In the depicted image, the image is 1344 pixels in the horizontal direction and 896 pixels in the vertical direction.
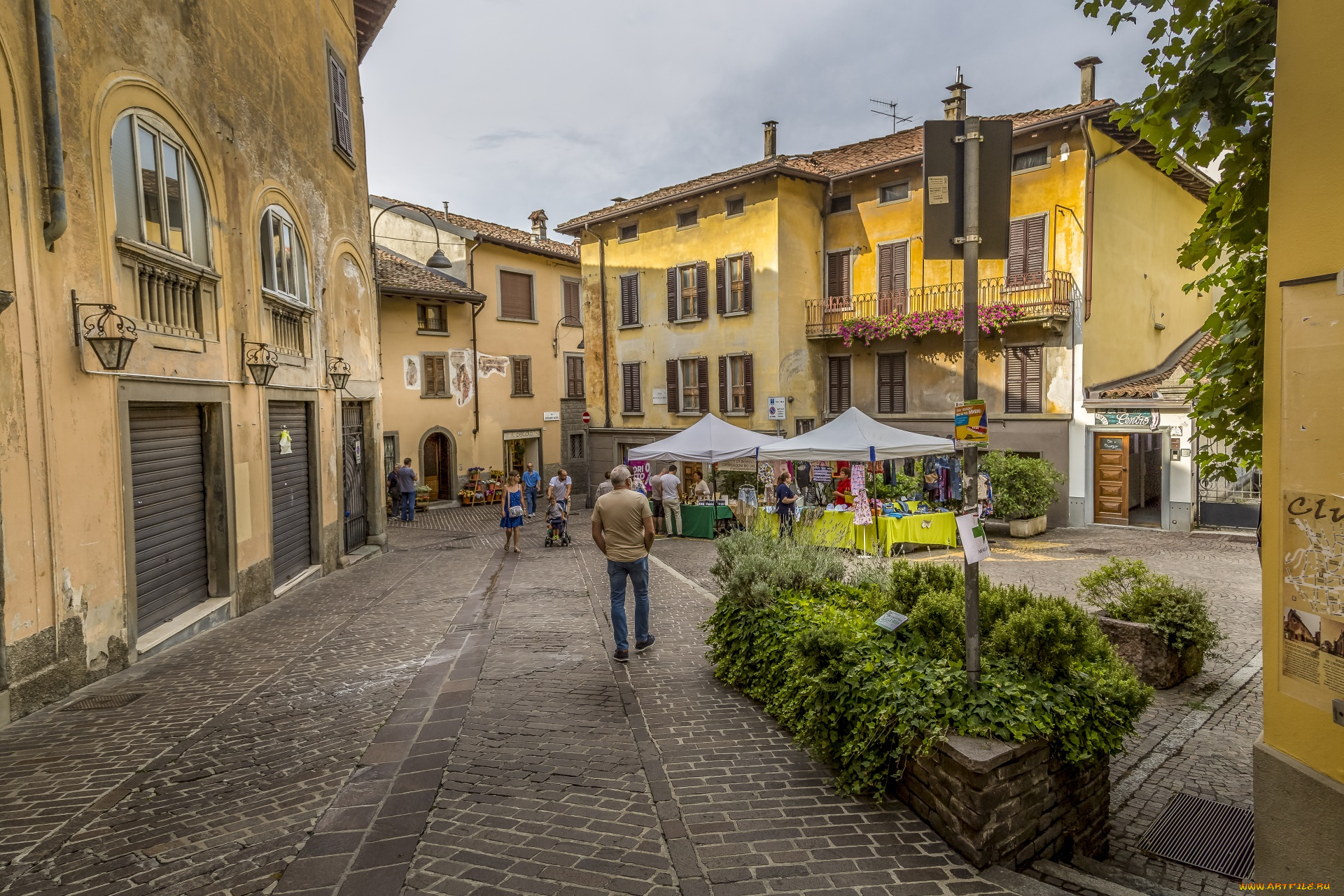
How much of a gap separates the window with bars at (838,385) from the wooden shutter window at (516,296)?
1262 centimetres

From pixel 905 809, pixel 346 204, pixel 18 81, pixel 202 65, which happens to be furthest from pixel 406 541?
pixel 905 809

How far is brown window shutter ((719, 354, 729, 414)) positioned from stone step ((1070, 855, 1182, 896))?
20.0 m

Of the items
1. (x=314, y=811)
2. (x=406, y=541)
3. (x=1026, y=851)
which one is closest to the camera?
(x=1026, y=851)

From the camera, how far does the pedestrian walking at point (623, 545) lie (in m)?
6.98

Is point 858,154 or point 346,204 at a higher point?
point 858,154

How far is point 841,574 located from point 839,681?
216 cm

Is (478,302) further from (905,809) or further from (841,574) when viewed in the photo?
(905,809)

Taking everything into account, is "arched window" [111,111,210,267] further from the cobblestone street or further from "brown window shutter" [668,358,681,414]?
"brown window shutter" [668,358,681,414]

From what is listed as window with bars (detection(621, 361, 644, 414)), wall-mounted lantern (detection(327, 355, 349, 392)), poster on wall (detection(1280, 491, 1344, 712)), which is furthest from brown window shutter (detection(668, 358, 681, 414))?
poster on wall (detection(1280, 491, 1344, 712))

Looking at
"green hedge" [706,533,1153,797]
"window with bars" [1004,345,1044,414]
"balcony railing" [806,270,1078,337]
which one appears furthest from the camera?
"window with bars" [1004,345,1044,414]

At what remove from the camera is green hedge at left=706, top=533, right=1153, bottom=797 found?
160 inches

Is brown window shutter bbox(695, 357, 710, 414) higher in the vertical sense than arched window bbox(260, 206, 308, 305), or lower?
lower

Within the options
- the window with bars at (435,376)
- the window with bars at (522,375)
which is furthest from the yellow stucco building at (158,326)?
the window with bars at (522,375)

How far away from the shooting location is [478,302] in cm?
2727
